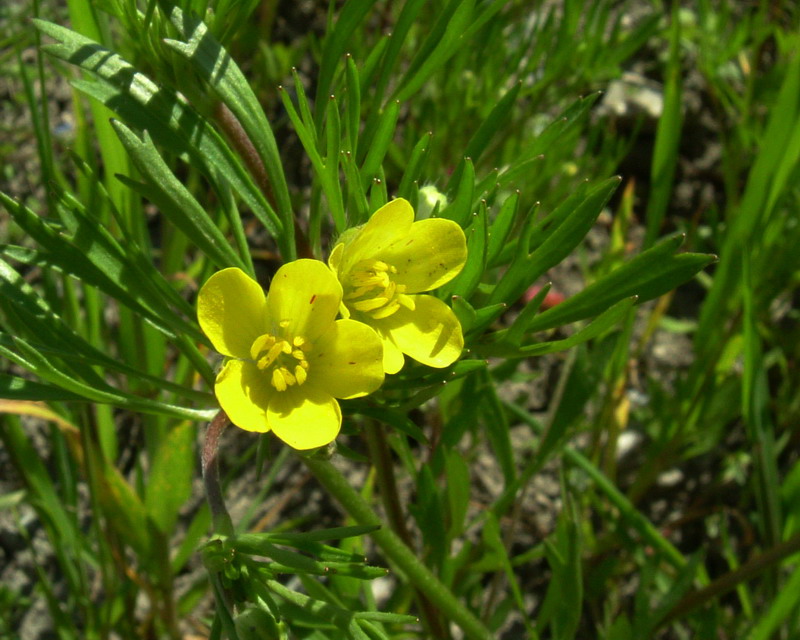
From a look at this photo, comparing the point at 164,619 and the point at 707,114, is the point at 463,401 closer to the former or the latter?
the point at 164,619

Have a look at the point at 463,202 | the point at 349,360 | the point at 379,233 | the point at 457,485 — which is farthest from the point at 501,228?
the point at 457,485

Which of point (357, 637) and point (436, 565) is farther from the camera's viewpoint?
point (436, 565)

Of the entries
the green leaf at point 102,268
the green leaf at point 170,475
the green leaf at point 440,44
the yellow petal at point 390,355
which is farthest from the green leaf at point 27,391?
the green leaf at point 170,475

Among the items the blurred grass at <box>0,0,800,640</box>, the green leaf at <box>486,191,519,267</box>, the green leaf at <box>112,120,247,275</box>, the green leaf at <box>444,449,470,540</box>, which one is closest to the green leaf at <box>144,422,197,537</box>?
the blurred grass at <box>0,0,800,640</box>

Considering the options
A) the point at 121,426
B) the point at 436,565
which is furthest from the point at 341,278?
the point at 121,426

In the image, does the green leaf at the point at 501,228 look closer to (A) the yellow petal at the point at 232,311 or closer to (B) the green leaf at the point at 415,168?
(B) the green leaf at the point at 415,168

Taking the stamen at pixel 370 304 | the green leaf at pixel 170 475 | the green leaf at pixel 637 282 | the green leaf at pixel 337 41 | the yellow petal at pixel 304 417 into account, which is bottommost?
the green leaf at pixel 170 475

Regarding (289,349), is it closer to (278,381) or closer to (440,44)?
(278,381)

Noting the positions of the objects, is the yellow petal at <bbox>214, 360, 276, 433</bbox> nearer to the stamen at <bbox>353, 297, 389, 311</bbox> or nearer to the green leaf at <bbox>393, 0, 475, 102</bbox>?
the stamen at <bbox>353, 297, 389, 311</bbox>
